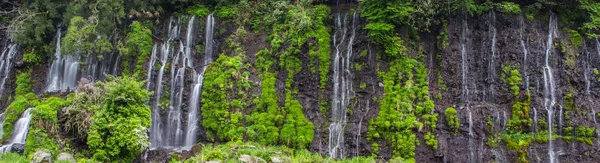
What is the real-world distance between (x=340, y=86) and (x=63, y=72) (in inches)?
488

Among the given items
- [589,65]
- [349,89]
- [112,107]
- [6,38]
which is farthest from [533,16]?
[6,38]

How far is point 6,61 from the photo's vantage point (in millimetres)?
22422

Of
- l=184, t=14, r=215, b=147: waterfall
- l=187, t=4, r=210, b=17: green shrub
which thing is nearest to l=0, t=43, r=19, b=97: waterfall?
l=187, t=4, r=210, b=17: green shrub

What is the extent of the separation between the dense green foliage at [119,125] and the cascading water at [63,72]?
6.44 meters

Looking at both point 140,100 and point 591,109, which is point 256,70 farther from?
point 591,109

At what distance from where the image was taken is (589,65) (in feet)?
61.7

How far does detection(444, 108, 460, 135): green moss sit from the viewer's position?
1717 centimetres

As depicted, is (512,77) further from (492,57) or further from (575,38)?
(575,38)

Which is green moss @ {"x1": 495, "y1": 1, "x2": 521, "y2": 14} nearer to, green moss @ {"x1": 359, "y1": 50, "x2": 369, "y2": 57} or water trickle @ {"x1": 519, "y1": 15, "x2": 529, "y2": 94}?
water trickle @ {"x1": 519, "y1": 15, "x2": 529, "y2": 94}

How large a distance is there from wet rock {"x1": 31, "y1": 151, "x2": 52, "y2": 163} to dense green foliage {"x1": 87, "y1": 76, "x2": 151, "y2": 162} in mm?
1330

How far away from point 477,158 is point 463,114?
1.67 m

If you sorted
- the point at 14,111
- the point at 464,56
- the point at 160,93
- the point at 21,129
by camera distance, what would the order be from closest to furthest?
the point at 21,129
the point at 14,111
the point at 464,56
the point at 160,93

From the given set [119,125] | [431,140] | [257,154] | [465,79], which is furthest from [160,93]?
[465,79]

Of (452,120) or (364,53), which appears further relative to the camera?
(364,53)
